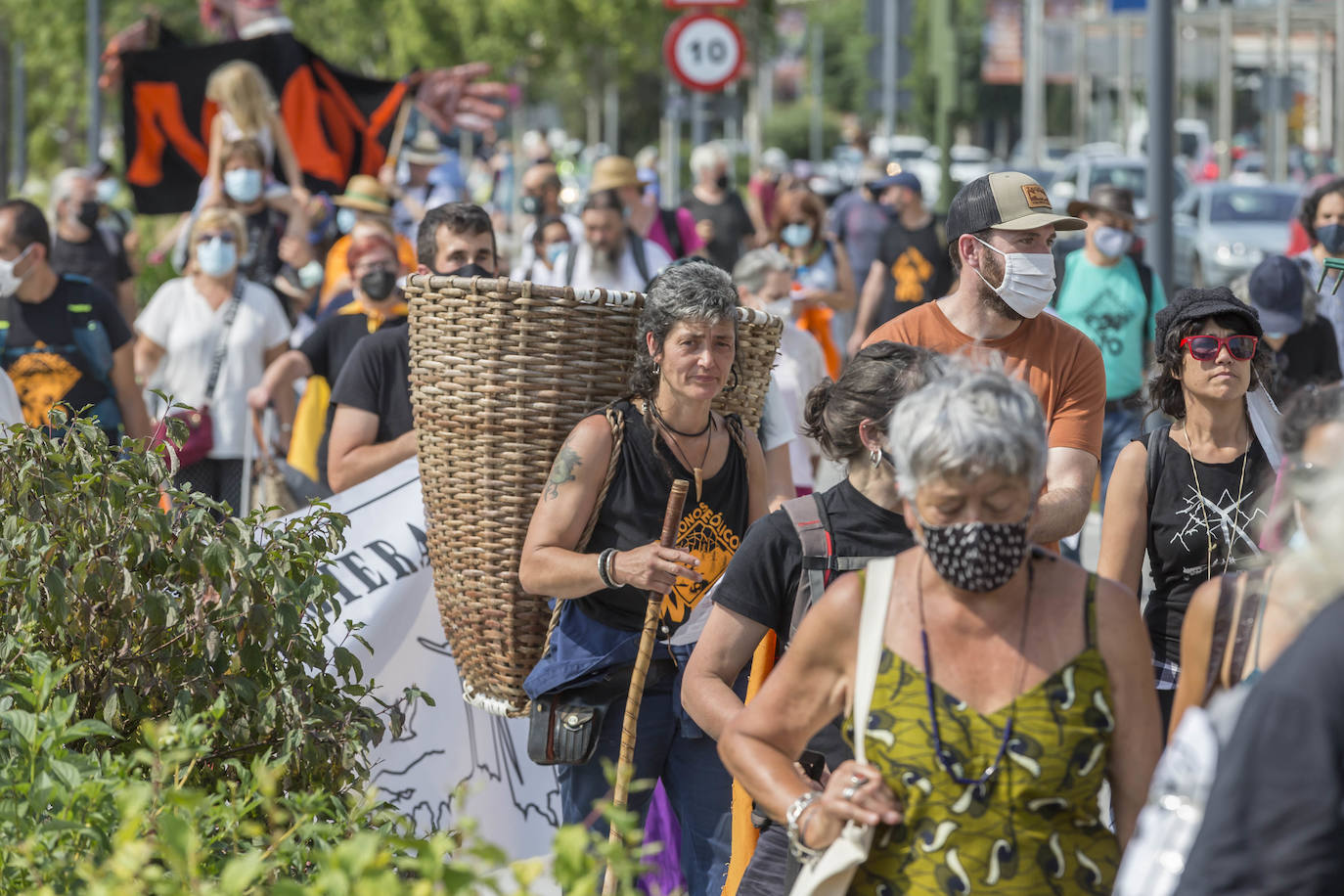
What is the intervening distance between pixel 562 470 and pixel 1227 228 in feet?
62.3

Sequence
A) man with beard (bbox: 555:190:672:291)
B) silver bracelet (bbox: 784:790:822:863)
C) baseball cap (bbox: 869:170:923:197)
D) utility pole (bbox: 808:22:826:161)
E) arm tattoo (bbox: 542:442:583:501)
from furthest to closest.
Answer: utility pole (bbox: 808:22:826:161), baseball cap (bbox: 869:170:923:197), man with beard (bbox: 555:190:672:291), arm tattoo (bbox: 542:442:583:501), silver bracelet (bbox: 784:790:822:863)

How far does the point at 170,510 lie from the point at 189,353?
14.8 feet

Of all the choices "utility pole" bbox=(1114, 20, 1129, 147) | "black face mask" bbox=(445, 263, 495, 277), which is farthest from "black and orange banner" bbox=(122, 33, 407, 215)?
"utility pole" bbox=(1114, 20, 1129, 147)

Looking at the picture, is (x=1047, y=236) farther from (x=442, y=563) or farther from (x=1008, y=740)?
(x=1008, y=740)

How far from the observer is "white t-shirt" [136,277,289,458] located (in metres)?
7.96

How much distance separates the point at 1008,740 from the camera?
267 centimetres

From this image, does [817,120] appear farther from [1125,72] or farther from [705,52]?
[705,52]

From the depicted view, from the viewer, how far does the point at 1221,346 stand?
14.9 feet

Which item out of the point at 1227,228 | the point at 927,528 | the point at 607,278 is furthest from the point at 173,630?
the point at 1227,228

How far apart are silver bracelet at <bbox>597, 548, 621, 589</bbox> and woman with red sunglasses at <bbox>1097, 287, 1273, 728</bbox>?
46.0 inches

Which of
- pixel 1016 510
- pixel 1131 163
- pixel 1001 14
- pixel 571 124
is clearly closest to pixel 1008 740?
pixel 1016 510

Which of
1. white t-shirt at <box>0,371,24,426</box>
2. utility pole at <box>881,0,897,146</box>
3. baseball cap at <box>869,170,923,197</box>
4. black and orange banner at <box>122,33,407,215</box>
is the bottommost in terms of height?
white t-shirt at <box>0,371,24,426</box>

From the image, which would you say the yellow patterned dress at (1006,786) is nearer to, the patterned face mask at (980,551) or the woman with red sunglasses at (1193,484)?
the patterned face mask at (980,551)

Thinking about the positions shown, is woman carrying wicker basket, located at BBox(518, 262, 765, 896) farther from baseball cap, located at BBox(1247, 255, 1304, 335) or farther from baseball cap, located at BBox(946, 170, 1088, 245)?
baseball cap, located at BBox(1247, 255, 1304, 335)
